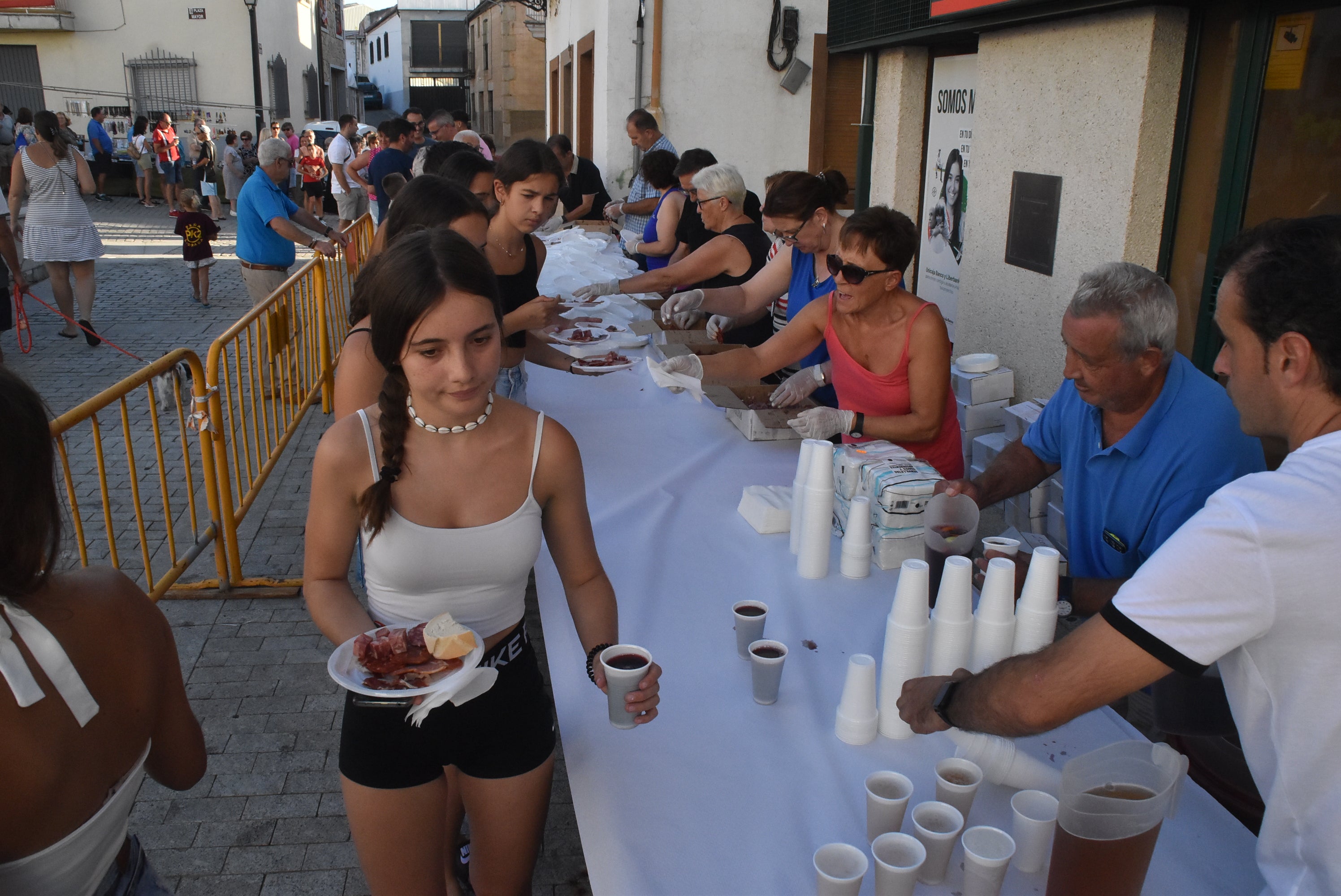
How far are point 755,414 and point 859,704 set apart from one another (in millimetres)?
1858

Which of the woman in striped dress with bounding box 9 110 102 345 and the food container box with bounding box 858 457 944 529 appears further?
the woman in striped dress with bounding box 9 110 102 345

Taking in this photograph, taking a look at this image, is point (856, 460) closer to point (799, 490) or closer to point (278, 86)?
point (799, 490)

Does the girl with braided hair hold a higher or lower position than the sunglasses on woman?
lower

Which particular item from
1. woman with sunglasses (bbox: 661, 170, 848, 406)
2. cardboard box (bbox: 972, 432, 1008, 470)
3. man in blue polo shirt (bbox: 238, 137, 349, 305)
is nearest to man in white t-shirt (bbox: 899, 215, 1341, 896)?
woman with sunglasses (bbox: 661, 170, 848, 406)

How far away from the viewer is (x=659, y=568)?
258 centimetres

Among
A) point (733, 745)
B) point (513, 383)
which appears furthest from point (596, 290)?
point (733, 745)

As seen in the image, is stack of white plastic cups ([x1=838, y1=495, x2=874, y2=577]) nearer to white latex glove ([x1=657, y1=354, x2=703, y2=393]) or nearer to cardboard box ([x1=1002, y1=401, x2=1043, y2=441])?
white latex glove ([x1=657, y1=354, x2=703, y2=393])

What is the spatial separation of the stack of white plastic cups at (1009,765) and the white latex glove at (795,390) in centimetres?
211

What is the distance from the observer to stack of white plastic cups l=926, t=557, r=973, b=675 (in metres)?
1.79

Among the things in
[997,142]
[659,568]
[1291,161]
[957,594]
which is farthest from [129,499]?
[1291,161]

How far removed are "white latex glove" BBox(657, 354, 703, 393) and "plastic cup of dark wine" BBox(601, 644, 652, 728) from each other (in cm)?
228

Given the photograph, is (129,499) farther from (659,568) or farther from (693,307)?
(659,568)

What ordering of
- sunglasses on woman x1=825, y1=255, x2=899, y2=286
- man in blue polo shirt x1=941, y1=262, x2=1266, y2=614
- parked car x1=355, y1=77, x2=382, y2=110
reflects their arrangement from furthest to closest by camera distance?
parked car x1=355, y1=77, x2=382, y2=110
sunglasses on woman x1=825, y1=255, x2=899, y2=286
man in blue polo shirt x1=941, y1=262, x2=1266, y2=614

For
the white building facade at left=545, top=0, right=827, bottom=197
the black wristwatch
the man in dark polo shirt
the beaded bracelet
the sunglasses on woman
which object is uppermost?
the white building facade at left=545, top=0, right=827, bottom=197
